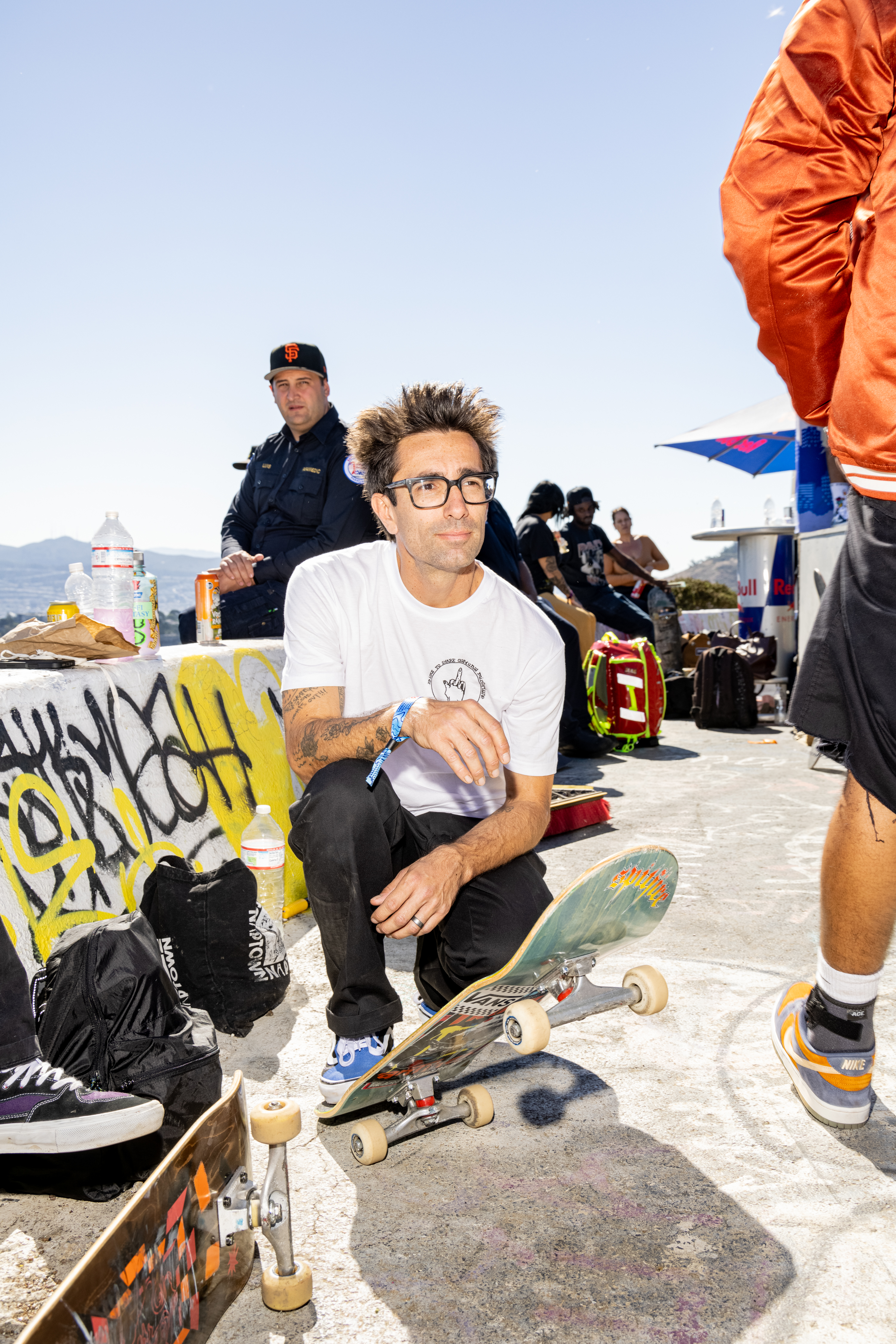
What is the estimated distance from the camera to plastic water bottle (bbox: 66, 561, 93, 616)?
382 cm

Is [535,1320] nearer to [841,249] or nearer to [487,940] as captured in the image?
[487,940]

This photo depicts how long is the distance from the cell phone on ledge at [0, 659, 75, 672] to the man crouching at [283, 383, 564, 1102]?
0.99m

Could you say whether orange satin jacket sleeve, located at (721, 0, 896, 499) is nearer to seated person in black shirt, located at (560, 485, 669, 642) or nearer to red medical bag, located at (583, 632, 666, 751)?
red medical bag, located at (583, 632, 666, 751)

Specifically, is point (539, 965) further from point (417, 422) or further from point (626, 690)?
point (626, 690)

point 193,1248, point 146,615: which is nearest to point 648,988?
point 193,1248

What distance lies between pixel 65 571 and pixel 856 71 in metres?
3.62

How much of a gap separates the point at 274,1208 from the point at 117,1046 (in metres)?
0.66

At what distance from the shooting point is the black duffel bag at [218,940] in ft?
8.84

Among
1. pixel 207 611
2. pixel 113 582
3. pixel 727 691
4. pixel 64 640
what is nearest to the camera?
pixel 64 640

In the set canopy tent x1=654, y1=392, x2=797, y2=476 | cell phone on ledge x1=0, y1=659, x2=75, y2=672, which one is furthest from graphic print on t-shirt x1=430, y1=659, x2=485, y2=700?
canopy tent x1=654, y1=392, x2=797, y2=476

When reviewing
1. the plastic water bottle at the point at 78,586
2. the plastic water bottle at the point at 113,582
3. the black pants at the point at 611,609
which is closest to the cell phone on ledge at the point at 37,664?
the plastic water bottle at the point at 113,582

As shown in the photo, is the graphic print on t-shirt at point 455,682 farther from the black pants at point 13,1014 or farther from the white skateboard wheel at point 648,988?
the black pants at point 13,1014

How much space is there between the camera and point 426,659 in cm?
259

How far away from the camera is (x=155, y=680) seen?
135 inches
